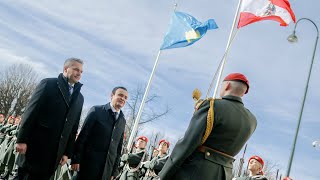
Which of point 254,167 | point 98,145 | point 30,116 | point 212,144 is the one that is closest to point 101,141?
point 98,145

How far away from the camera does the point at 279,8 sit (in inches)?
392

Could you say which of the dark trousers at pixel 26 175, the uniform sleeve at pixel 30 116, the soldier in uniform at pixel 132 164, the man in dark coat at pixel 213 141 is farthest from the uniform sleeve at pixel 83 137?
the soldier in uniform at pixel 132 164

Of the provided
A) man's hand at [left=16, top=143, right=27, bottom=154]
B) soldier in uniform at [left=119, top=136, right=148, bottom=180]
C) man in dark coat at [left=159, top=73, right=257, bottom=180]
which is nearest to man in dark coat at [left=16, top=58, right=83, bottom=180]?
man's hand at [left=16, top=143, right=27, bottom=154]

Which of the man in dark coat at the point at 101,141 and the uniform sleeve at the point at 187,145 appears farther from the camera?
the man in dark coat at the point at 101,141

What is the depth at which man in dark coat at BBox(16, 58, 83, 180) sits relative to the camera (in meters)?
4.79

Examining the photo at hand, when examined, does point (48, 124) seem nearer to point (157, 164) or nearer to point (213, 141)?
point (213, 141)

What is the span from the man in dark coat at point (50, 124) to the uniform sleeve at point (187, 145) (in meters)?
2.02

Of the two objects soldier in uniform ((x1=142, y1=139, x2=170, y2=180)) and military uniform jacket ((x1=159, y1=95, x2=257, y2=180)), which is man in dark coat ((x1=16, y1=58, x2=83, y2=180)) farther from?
soldier in uniform ((x1=142, y1=139, x2=170, y2=180))

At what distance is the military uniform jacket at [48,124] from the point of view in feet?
15.8

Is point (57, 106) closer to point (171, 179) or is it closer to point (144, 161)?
point (171, 179)

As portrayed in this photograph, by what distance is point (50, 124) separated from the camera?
497 cm

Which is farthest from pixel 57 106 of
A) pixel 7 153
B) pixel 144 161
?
pixel 7 153

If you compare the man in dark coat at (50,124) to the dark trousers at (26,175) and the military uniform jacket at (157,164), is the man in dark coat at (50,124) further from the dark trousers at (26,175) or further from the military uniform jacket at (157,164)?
the military uniform jacket at (157,164)

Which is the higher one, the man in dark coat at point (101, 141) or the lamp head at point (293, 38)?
the lamp head at point (293, 38)
